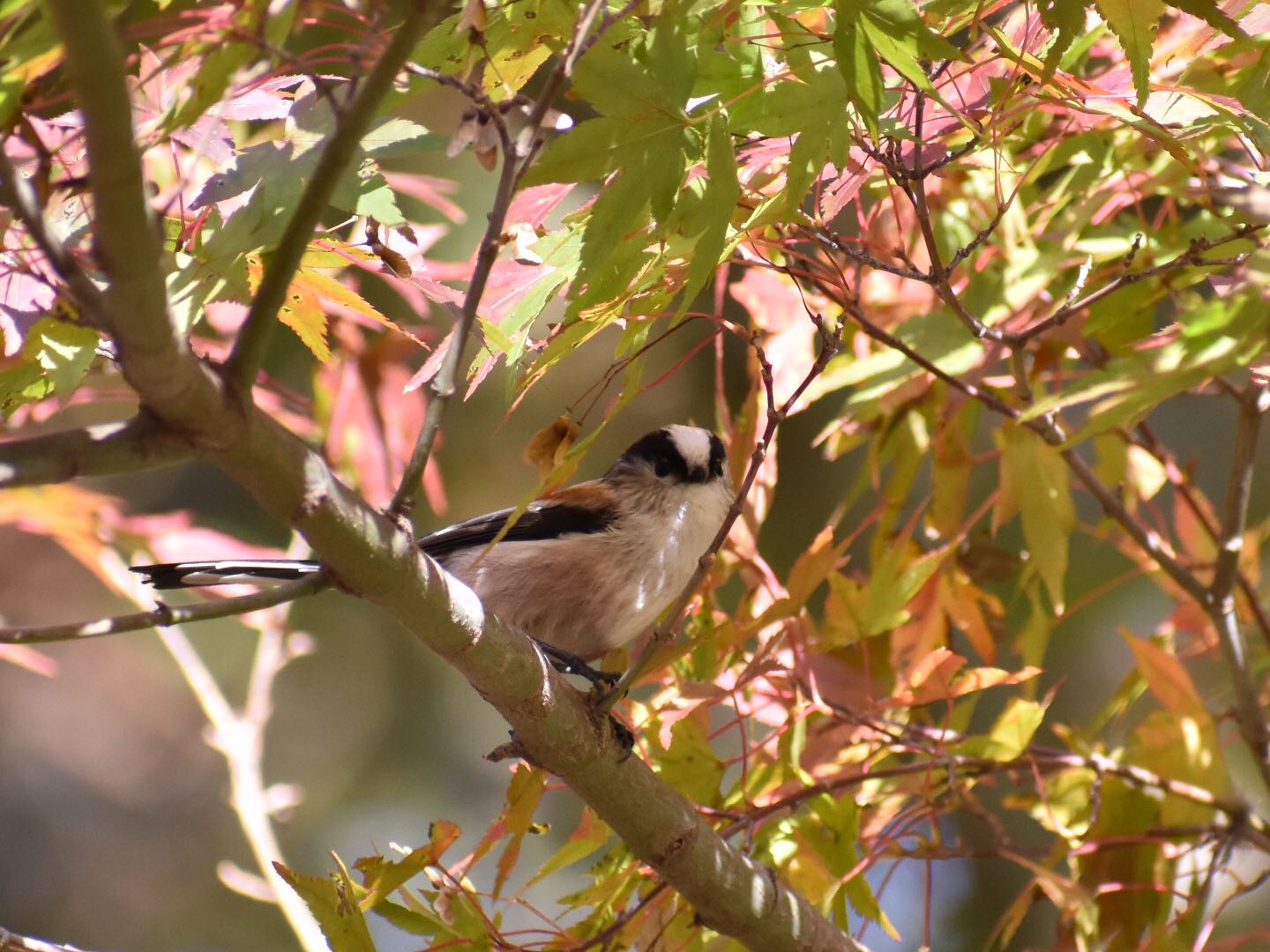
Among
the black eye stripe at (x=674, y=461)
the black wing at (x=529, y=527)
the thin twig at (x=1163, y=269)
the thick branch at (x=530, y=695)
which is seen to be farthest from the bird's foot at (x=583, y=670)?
the thin twig at (x=1163, y=269)

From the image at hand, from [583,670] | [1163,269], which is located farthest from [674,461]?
[1163,269]

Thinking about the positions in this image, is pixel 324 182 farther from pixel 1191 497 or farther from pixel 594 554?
pixel 1191 497

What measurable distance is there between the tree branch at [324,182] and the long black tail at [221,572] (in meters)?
0.63

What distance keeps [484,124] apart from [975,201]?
1057mm

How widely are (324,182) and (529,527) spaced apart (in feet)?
4.62

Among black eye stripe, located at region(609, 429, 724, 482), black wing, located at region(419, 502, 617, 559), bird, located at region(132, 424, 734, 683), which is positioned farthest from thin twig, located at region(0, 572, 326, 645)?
black eye stripe, located at region(609, 429, 724, 482)

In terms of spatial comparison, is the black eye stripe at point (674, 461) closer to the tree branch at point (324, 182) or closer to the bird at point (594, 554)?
the bird at point (594, 554)

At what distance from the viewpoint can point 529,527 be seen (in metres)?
2.22

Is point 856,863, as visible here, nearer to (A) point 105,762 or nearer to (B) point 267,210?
(B) point 267,210

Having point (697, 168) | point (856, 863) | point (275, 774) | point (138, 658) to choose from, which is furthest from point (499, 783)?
point (697, 168)

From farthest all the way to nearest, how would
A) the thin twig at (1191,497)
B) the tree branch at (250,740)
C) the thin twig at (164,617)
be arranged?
the tree branch at (250,740), the thin twig at (1191,497), the thin twig at (164,617)

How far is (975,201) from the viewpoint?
6.29 ft

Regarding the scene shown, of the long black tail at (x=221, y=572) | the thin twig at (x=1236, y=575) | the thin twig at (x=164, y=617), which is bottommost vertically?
the thin twig at (x=1236, y=575)

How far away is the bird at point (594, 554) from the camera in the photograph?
2.05m
